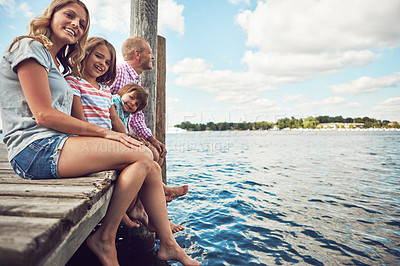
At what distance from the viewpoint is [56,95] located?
170 centimetres

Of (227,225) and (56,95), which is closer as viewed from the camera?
(56,95)

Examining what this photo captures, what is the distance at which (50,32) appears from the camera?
6.12 ft

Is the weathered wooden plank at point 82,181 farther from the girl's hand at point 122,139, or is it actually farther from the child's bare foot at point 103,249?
the child's bare foot at point 103,249

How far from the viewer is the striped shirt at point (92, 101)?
7.39ft

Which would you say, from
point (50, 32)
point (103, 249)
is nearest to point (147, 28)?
point (50, 32)

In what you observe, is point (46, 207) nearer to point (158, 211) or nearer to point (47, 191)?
point (47, 191)

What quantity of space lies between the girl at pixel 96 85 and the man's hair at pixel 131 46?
79cm

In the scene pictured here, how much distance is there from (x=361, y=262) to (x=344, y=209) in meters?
2.40

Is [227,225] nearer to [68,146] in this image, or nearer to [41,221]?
[68,146]

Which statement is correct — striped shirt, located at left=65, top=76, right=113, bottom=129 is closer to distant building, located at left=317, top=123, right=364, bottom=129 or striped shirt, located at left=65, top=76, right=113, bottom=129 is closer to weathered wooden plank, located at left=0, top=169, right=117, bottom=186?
weathered wooden plank, located at left=0, top=169, right=117, bottom=186

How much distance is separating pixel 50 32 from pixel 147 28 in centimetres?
196

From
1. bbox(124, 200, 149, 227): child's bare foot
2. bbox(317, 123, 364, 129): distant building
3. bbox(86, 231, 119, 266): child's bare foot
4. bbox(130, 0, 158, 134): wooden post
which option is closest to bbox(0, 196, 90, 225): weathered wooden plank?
bbox(86, 231, 119, 266): child's bare foot

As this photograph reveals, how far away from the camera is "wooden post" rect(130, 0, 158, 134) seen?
3.55 meters

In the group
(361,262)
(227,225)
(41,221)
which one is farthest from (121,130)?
(361,262)
